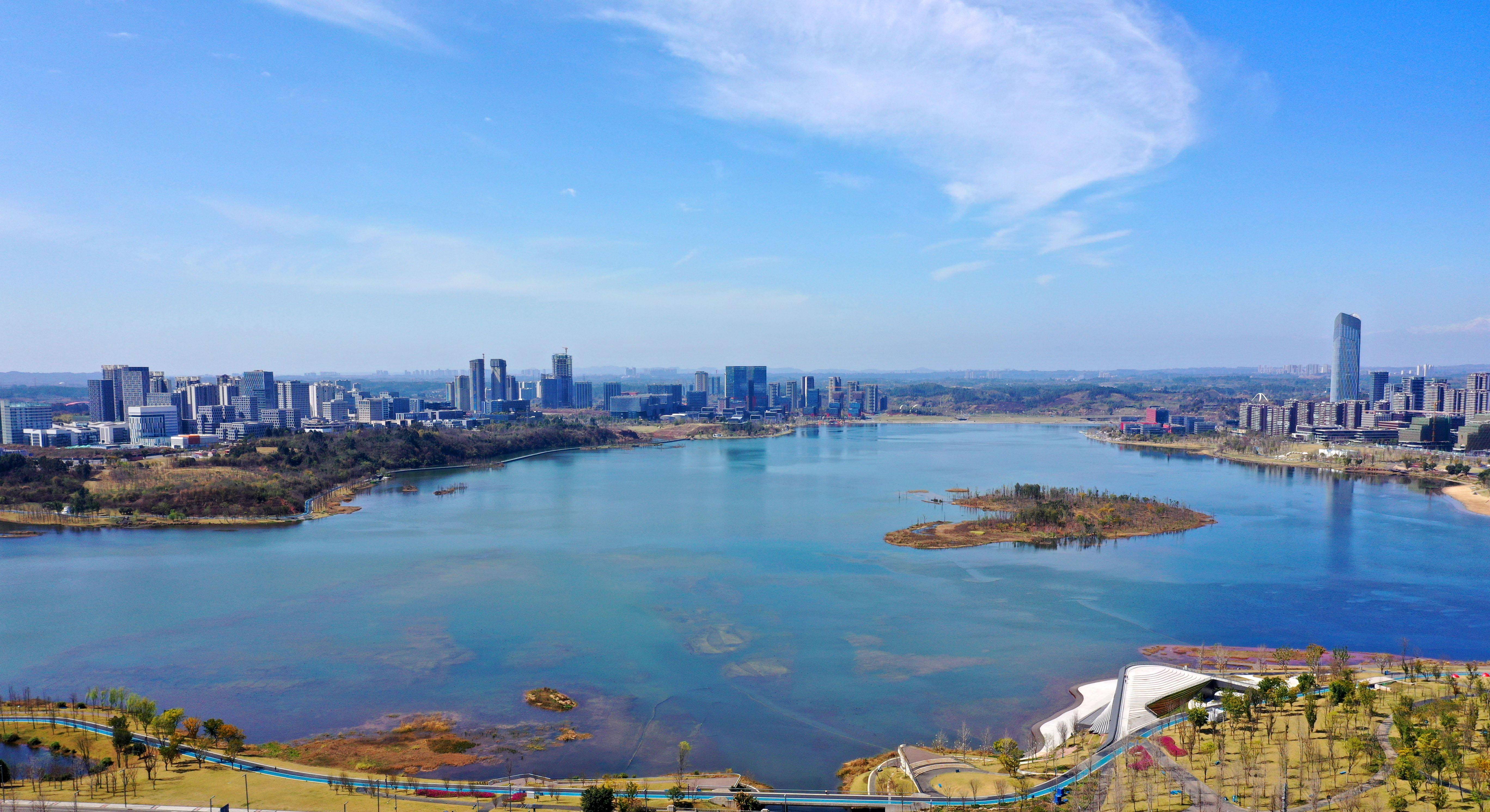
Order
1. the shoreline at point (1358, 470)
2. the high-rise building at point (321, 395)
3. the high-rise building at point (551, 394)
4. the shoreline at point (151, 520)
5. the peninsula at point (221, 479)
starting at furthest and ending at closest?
the high-rise building at point (551, 394) < the high-rise building at point (321, 395) < the shoreline at point (1358, 470) < the peninsula at point (221, 479) < the shoreline at point (151, 520)

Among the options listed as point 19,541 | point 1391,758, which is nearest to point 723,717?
point 1391,758

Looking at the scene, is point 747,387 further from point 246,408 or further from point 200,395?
point 200,395

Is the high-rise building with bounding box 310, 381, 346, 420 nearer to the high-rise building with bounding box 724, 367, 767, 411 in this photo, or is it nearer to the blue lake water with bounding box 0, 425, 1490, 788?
the high-rise building with bounding box 724, 367, 767, 411

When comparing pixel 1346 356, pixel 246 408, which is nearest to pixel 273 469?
pixel 246 408

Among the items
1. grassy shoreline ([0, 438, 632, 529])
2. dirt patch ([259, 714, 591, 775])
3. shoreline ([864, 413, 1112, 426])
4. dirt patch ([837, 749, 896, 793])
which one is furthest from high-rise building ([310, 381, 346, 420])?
dirt patch ([837, 749, 896, 793])

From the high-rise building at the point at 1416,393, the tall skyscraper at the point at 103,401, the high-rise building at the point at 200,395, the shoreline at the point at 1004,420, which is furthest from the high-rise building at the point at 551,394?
the high-rise building at the point at 1416,393

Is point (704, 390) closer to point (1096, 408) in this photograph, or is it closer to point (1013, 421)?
point (1013, 421)

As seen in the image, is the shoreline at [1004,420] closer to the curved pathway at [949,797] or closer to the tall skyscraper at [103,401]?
the tall skyscraper at [103,401]
